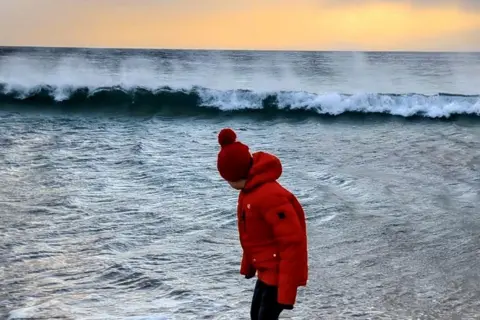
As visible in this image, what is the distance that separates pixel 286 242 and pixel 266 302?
1.28ft

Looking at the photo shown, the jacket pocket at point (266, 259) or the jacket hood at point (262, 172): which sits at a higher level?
the jacket hood at point (262, 172)

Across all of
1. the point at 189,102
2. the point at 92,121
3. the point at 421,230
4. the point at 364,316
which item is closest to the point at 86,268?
the point at 364,316

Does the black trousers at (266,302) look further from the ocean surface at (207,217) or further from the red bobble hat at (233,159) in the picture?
the ocean surface at (207,217)

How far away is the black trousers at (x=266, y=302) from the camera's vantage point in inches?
128

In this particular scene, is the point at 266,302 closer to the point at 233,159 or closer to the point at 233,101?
the point at 233,159

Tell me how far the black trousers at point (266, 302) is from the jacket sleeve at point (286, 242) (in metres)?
0.18

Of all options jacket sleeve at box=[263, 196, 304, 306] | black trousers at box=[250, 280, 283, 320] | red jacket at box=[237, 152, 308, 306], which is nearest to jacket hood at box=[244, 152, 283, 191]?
red jacket at box=[237, 152, 308, 306]

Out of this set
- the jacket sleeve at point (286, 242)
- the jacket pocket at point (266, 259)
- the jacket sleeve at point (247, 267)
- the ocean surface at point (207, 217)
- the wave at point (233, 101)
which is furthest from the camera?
the wave at point (233, 101)

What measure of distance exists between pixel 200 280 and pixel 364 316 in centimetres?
129

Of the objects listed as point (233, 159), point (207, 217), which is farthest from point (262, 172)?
point (207, 217)

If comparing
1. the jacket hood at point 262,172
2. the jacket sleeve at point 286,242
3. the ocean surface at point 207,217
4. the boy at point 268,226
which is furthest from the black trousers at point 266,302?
the ocean surface at point 207,217

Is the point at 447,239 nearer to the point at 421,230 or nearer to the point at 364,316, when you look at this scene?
the point at 421,230

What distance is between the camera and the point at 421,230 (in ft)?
22.3

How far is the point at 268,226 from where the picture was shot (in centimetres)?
317
